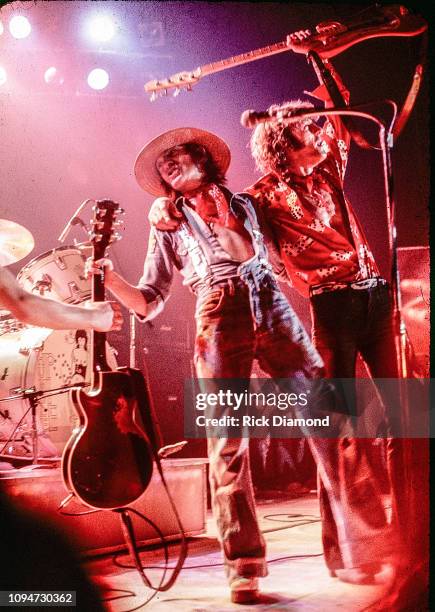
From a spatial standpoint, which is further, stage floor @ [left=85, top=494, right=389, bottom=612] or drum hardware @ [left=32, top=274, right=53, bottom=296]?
drum hardware @ [left=32, top=274, right=53, bottom=296]

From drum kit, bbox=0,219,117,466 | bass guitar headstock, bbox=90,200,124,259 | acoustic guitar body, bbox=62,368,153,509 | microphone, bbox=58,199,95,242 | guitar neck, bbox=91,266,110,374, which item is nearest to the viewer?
acoustic guitar body, bbox=62,368,153,509

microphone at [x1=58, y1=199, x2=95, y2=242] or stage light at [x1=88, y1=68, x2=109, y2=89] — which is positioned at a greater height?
stage light at [x1=88, y1=68, x2=109, y2=89]

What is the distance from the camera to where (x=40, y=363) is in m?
3.44

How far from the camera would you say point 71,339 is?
11.4 ft

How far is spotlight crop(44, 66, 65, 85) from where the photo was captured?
106 inches

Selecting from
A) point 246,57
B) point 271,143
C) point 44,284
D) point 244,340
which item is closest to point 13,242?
point 44,284

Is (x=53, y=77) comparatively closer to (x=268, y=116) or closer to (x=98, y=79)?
(x=98, y=79)

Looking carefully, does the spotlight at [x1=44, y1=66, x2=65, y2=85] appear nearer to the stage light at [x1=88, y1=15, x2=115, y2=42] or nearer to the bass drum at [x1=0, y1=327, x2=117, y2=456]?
the stage light at [x1=88, y1=15, x2=115, y2=42]

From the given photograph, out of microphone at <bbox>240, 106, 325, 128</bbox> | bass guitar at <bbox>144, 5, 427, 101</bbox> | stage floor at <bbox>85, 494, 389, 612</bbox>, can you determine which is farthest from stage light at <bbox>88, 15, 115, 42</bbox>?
stage floor at <bbox>85, 494, 389, 612</bbox>

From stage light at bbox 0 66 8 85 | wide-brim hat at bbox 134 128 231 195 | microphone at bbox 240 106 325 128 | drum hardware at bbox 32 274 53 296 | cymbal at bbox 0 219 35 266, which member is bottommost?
drum hardware at bbox 32 274 53 296

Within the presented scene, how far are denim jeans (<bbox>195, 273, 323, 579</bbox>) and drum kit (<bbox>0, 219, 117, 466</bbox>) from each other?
48 cm

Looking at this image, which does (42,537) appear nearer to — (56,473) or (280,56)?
(56,473)

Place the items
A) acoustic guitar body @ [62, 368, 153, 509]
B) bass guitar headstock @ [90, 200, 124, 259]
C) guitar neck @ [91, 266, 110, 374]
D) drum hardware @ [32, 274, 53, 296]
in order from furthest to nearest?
1. drum hardware @ [32, 274, 53, 296]
2. bass guitar headstock @ [90, 200, 124, 259]
3. guitar neck @ [91, 266, 110, 374]
4. acoustic guitar body @ [62, 368, 153, 509]

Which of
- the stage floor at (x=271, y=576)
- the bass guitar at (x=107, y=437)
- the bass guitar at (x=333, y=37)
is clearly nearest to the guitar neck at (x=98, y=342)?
the bass guitar at (x=107, y=437)
